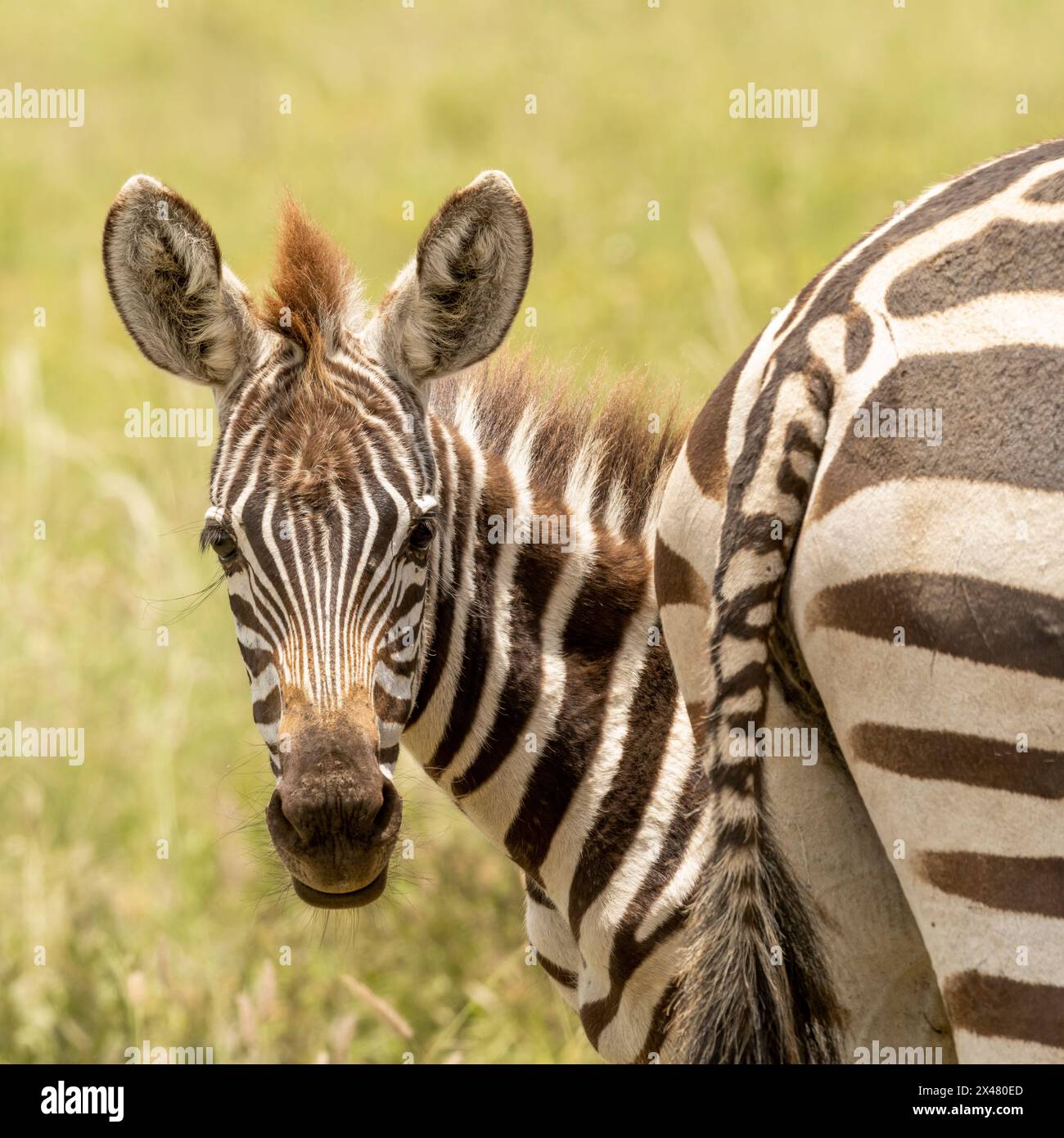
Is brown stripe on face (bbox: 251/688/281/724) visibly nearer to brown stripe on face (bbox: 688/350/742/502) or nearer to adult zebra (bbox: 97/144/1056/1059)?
adult zebra (bbox: 97/144/1056/1059)

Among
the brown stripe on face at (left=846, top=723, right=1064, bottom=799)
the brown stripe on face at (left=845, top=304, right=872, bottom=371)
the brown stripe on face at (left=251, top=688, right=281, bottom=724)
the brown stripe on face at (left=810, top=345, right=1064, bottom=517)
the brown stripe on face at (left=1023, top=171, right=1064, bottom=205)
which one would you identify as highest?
the brown stripe on face at (left=1023, top=171, right=1064, bottom=205)

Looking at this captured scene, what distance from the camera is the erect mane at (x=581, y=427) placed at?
432cm

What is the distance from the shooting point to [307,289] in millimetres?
3963

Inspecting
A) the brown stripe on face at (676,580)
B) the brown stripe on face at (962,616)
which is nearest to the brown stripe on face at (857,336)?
the brown stripe on face at (962,616)

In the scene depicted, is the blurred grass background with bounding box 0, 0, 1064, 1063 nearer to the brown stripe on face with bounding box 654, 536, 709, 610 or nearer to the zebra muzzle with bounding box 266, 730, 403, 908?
the zebra muzzle with bounding box 266, 730, 403, 908

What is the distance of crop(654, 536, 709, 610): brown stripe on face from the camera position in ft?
10.0

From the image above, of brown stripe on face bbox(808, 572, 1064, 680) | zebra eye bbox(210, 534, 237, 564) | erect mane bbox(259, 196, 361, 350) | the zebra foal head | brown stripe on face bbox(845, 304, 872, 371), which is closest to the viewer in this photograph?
brown stripe on face bbox(808, 572, 1064, 680)

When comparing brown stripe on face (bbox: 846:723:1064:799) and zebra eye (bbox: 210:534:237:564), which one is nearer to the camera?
brown stripe on face (bbox: 846:723:1064:799)

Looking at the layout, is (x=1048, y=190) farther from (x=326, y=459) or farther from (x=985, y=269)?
(x=326, y=459)

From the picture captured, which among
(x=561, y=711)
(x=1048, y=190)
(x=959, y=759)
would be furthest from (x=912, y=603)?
(x=561, y=711)

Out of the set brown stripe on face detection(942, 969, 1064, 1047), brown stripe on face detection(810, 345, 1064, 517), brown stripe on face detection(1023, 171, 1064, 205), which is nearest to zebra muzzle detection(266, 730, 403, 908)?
brown stripe on face detection(810, 345, 1064, 517)

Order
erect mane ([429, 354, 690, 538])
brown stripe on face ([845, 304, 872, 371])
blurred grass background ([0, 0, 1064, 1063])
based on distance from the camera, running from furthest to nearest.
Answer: blurred grass background ([0, 0, 1064, 1063]) → erect mane ([429, 354, 690, 538]) → brown stripe on face ([845, 304, 872, 371])

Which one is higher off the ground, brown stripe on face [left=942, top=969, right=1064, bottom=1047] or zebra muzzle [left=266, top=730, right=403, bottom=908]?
zebra muzzle [left=266, top=730, right=403, bottom=908]

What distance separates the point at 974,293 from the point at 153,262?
241cm
